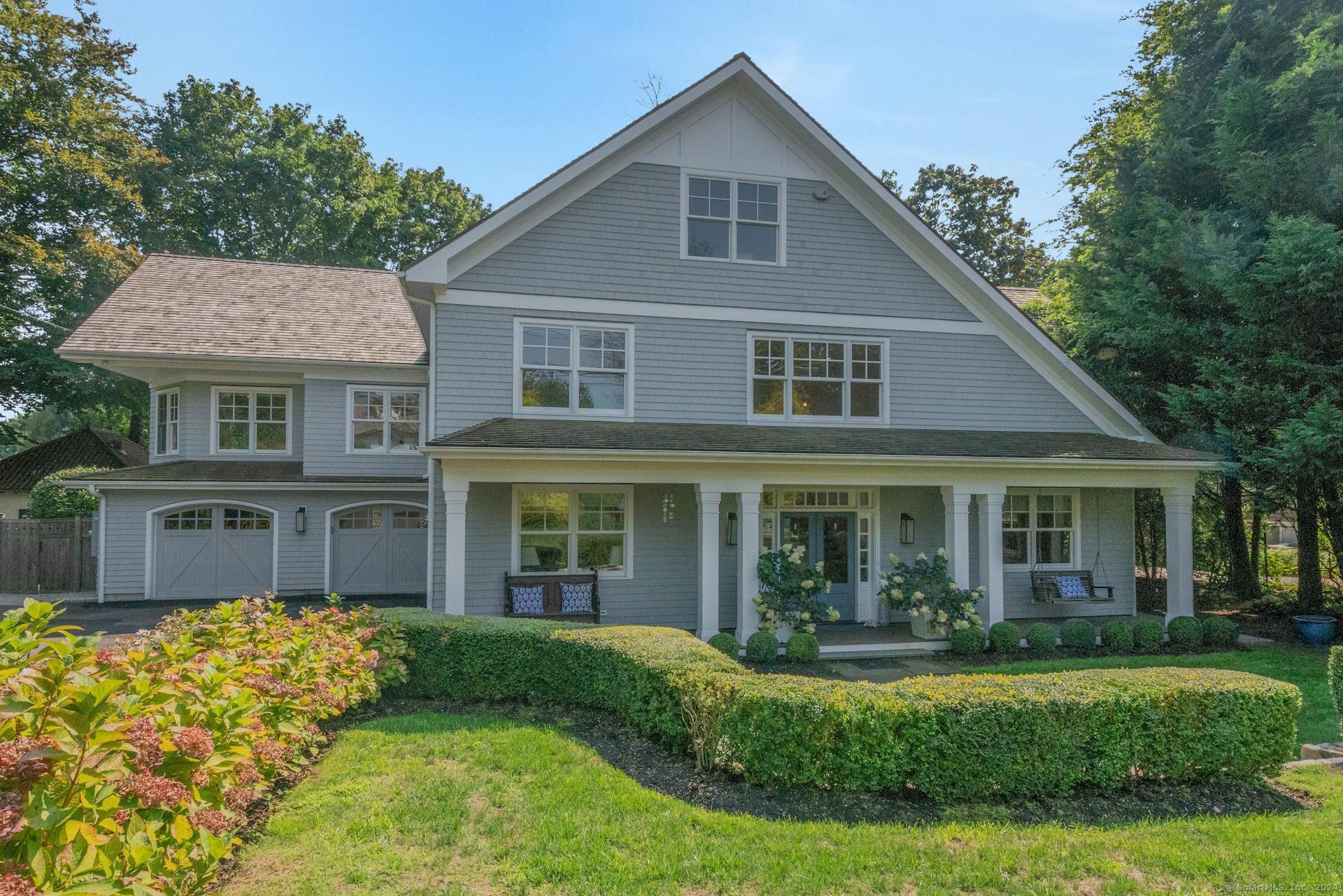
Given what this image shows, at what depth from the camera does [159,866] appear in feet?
9.78

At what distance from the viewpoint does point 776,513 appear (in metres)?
12.2

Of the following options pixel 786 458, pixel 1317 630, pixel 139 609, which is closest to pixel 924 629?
pixel 786 458

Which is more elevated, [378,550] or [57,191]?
[57,191]

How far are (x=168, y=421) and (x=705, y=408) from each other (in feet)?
39.8

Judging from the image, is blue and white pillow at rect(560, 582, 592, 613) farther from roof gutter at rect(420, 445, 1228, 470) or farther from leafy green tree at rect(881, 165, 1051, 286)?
leafy green tree at rect(881, 165, 1051, 286)

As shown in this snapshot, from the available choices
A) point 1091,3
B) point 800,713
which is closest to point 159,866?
point 800,713

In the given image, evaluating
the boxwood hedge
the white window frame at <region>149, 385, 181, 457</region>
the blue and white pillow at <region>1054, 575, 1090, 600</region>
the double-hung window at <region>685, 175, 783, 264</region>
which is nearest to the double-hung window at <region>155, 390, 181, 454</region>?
the white window frame at <region>149, 385, 181, 457</region>

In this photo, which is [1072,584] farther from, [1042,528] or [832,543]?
[832,543]

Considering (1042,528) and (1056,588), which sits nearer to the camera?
(1056,588)

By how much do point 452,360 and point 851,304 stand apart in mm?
6747

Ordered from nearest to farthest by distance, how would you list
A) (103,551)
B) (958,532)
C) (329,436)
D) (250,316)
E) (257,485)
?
(958,532) → (103,551) → (257,485) → (329,436) → (250,316)

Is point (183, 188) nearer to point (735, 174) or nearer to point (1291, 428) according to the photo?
point (735, 174)

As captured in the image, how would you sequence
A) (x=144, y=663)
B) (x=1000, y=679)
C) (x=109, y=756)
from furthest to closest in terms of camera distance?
(x=1000, y=679), (x=144, y=663), (x=109, y=756)

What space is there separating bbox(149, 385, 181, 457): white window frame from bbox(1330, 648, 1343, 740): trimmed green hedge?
61.1 ft
